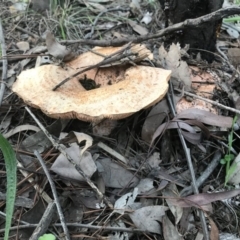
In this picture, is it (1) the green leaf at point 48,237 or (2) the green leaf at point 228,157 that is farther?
(2) the green leaf at point 228,157

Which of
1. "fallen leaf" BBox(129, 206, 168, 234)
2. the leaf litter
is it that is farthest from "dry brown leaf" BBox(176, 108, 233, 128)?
"fallen leaf" BBox(129, 206, 168, 234)

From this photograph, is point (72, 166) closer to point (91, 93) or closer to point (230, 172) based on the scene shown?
point (91, 93)

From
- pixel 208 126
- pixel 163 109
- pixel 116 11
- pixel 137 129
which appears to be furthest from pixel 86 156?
pixel 116 11

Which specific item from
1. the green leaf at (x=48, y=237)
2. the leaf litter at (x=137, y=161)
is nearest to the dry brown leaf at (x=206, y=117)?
the leaf litter at (x=137, y=161)

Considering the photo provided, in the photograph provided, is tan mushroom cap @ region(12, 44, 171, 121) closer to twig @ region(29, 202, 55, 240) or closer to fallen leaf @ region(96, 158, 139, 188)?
fallen leaf @ region(96, 158, 139, 188)

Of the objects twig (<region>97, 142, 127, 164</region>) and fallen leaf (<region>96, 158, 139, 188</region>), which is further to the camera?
twig (<region>97, 142, 127, 164</region>)

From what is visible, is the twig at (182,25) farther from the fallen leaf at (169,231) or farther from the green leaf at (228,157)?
the fallen leaf at (169,231)
